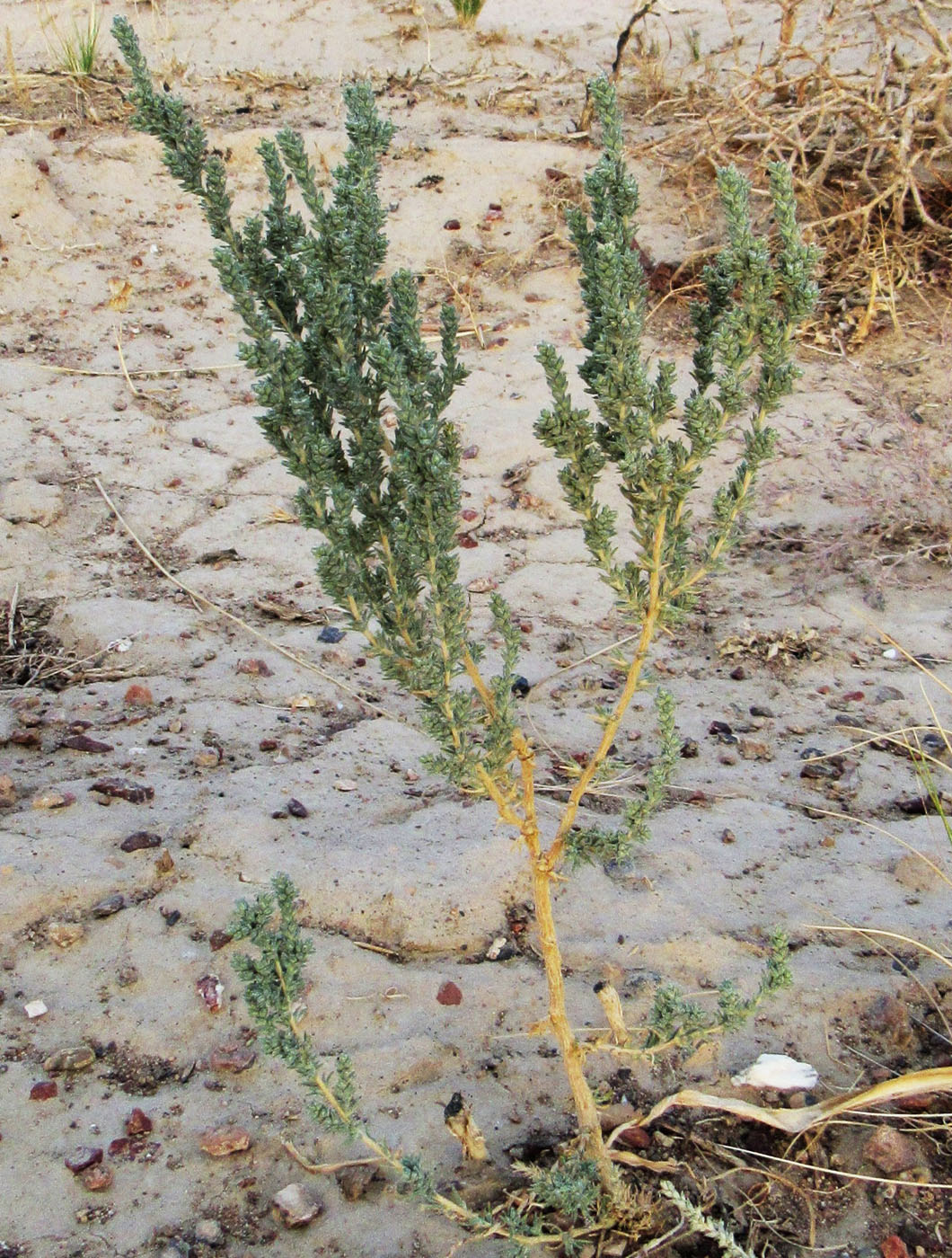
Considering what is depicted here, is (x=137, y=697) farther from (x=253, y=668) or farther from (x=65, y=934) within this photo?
(x=65, y=934)

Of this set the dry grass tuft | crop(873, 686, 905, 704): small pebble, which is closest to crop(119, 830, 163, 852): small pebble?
crop(873, 686, 905, 704): small pebble

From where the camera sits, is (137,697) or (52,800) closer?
(52,800)

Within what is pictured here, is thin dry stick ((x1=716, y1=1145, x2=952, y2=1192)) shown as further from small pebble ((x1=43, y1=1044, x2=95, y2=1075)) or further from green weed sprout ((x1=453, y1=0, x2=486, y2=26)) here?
green weed sprout ((x1=453, y1=0, x2=486, y2=26))

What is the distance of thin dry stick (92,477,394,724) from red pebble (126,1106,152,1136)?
138cm

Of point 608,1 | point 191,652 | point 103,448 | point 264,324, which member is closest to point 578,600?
point 191,652

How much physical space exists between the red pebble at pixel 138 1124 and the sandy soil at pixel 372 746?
0.02 m

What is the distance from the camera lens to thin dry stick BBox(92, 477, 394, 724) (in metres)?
3.33

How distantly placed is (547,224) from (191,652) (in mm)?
3461

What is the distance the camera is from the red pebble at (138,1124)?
2014 millimetres

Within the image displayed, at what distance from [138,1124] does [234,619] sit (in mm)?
1881

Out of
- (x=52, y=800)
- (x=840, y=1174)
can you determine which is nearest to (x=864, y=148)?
(x=52, y=800)

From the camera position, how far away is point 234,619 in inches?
144

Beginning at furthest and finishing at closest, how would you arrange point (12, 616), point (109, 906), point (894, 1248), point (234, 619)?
point (234, 619) < point (12, 616) < point (109, 906) < point (894, 1248)

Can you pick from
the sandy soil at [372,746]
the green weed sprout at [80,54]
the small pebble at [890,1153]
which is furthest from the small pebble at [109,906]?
the green weed sprout at [80,54]
